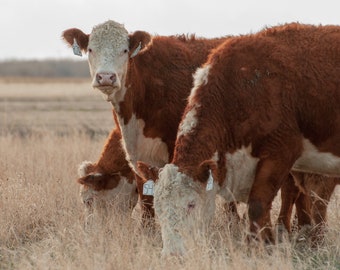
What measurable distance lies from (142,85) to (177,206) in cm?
281

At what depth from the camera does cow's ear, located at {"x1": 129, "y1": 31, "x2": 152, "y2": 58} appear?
1024cm

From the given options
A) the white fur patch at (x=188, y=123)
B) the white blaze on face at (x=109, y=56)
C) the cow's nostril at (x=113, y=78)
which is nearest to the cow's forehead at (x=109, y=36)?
the white blaze on face at (x=109, y=56)

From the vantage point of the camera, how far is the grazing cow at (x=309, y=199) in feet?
32.3

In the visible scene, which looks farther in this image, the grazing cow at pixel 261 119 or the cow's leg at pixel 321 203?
the cow's leg at pixel 321 203

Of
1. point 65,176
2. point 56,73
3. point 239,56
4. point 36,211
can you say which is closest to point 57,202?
point 36,211

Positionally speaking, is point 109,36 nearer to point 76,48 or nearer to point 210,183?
point 76,48

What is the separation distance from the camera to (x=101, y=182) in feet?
36.7

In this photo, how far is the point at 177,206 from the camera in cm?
806

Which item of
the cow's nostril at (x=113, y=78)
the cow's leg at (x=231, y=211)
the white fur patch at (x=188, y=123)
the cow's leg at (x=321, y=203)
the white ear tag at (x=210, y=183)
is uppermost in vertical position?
the cow's nostril at (x=113, y=78)

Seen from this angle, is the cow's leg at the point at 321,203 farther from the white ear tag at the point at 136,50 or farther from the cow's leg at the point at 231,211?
the white ear tag at the point at 136,50

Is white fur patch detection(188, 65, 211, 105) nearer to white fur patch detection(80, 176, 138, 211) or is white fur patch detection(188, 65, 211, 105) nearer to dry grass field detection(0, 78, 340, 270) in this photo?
dry grass field detection(0, 78, 340, 270)

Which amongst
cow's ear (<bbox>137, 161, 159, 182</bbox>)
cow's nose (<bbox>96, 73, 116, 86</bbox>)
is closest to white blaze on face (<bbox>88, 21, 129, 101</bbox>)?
cow's nose (<bbox>96, 73, 116, 86</bbox>)

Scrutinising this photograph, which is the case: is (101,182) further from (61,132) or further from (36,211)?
(61,132)

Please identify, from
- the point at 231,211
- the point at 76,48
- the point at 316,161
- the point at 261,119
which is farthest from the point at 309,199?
the point at 76,48
